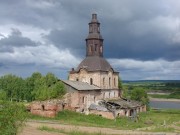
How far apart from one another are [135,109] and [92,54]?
35.3ft

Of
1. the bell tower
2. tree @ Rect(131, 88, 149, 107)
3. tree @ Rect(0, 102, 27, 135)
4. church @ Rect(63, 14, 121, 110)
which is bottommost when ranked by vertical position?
tree @ Rect(0, 102, 27, 135)

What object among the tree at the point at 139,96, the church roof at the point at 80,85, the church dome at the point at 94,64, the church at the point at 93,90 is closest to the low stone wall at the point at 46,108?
the church at the point at 93,90

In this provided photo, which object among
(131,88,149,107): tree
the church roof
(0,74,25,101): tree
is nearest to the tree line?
(0,74,25,101): tree

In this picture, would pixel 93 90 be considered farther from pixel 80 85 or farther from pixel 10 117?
pixel 10 117

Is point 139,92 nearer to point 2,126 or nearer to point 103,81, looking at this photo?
point 103,81

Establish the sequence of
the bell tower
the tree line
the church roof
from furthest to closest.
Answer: the bell tower < the tree line < the church roof

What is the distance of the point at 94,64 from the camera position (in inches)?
2020

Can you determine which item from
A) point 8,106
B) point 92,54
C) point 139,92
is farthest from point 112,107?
point 8,106

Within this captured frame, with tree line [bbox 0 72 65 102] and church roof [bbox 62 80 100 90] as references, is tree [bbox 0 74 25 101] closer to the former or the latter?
tree line [bbox 0 72 65 102]

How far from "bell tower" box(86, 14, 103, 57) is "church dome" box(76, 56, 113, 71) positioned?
98cm

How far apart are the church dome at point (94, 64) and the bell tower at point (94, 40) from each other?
0.98 metres

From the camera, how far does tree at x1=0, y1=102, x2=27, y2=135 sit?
1664cm

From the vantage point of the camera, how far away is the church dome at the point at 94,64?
50844mm

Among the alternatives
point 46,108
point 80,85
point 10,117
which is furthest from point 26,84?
point 10,117
